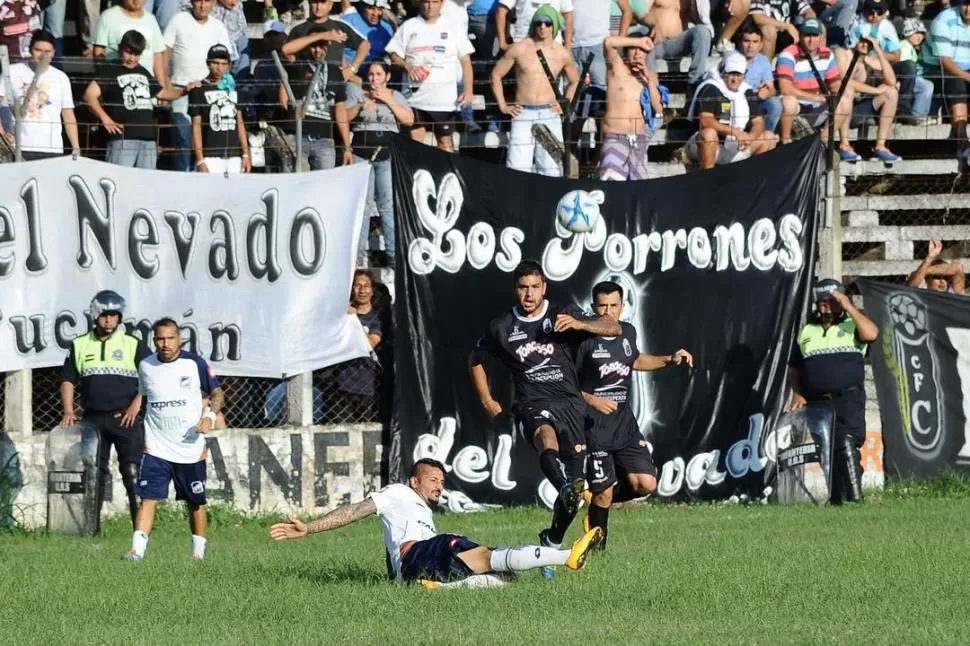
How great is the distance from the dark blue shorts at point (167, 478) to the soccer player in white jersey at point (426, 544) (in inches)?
112

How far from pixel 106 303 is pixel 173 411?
Answer: 2.02 metres

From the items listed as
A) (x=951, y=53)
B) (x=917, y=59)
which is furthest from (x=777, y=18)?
(x=951, y=53)

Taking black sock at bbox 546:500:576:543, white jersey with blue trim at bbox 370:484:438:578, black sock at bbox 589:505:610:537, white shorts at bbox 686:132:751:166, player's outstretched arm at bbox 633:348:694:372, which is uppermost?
white shorts at bbox 686:132:751:166

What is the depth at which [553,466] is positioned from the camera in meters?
11.2

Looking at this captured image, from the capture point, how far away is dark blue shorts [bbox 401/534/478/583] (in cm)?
960

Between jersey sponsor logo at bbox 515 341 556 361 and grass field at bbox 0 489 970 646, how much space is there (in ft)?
4.83

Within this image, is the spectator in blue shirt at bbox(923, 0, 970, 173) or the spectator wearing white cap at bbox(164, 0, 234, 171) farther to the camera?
the spectator in blue shirt at bbox(923, 0, 970, 173)

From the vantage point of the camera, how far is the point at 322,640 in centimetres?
809

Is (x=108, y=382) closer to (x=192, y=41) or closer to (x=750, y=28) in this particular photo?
(x=192, y=41)

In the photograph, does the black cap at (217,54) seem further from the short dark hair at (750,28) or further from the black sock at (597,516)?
the black sock at (597,516)

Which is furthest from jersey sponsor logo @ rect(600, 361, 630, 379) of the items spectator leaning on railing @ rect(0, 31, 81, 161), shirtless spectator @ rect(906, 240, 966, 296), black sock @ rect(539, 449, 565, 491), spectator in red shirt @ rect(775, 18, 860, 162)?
spectator in red shirt @ rect(775, 18, 860, 162)

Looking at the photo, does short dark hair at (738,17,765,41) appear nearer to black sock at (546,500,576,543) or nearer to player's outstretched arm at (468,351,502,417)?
player's outstretched arm at (468,351,502,417)

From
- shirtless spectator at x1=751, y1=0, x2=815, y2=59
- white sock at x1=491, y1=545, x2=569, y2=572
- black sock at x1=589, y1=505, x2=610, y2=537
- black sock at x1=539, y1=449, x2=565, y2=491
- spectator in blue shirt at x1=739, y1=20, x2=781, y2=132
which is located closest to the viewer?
white sock at x1=491, y1=545, x2=569, y2=572

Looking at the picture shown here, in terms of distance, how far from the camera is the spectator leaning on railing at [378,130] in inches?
628
